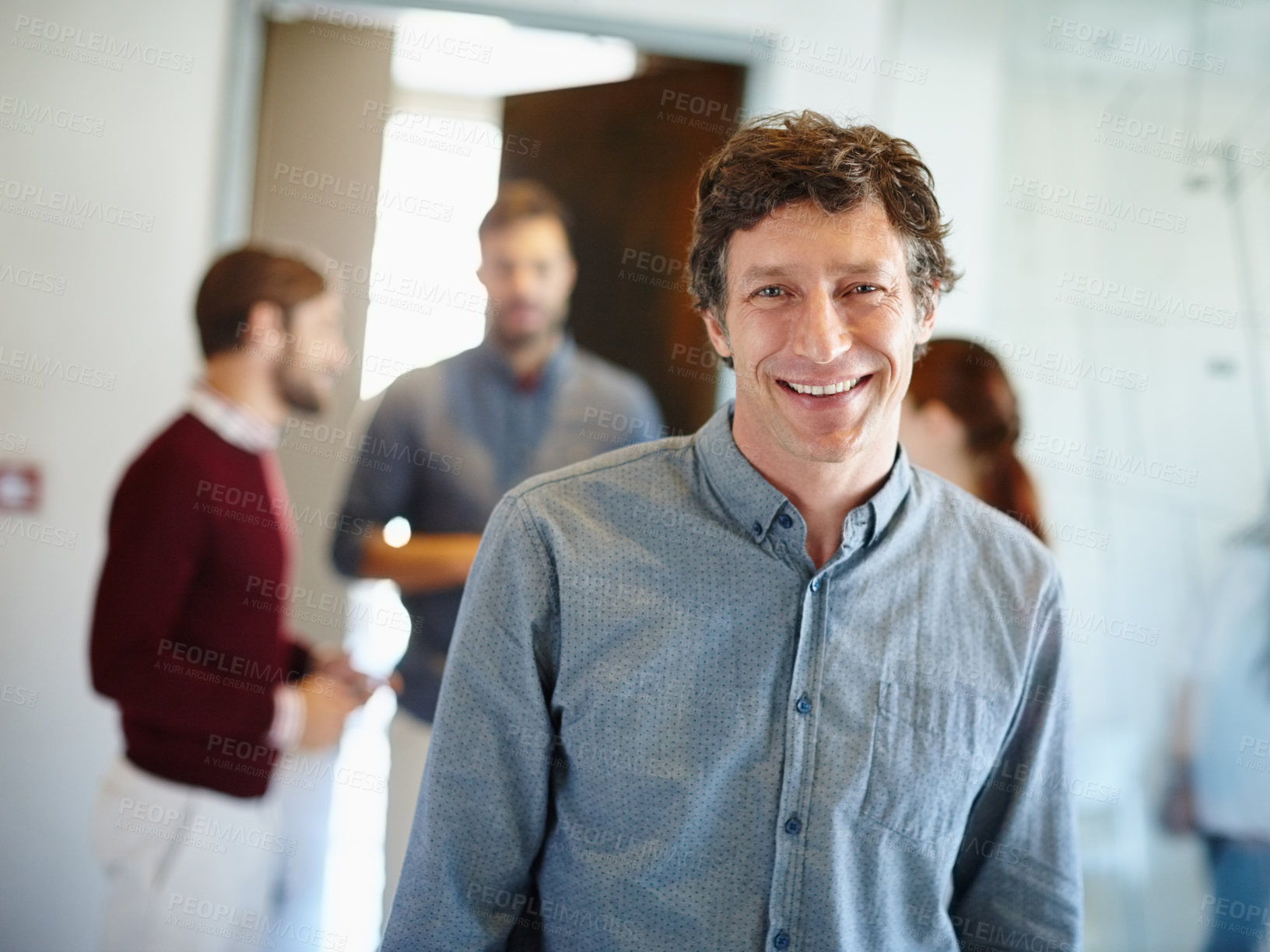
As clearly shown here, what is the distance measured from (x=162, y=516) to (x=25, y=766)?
74 centimetres

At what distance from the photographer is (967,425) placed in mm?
2145

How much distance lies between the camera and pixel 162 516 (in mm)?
2250

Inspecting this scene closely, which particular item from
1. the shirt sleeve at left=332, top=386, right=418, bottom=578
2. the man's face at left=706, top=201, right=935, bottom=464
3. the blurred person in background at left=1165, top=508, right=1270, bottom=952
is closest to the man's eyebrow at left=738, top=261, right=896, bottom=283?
the man's face at left=706, top=201, right=935, bottom=464

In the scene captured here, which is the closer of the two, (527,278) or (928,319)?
(928,319)

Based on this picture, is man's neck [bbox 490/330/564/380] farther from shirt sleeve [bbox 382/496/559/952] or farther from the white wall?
shirt sleeve [bbox 382/496/559/952]

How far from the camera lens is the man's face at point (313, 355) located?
2.32 metres

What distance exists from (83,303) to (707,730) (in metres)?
1.98

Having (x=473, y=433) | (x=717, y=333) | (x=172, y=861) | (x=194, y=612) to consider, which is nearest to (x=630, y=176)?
(x=473, y=433)

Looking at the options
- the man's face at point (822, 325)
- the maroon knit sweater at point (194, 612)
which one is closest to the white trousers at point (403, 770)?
the maroon knit sweater at point (194, 612)

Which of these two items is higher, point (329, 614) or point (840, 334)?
point (840, 334)

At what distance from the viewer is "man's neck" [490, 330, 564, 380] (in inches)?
95.0

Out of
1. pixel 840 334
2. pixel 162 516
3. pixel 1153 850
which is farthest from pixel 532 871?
pixel 1153 850

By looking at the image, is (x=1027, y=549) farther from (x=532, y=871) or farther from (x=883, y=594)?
(x=532, y=871)

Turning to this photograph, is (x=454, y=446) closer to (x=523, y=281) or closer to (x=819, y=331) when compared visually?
(x=523, y=281)
